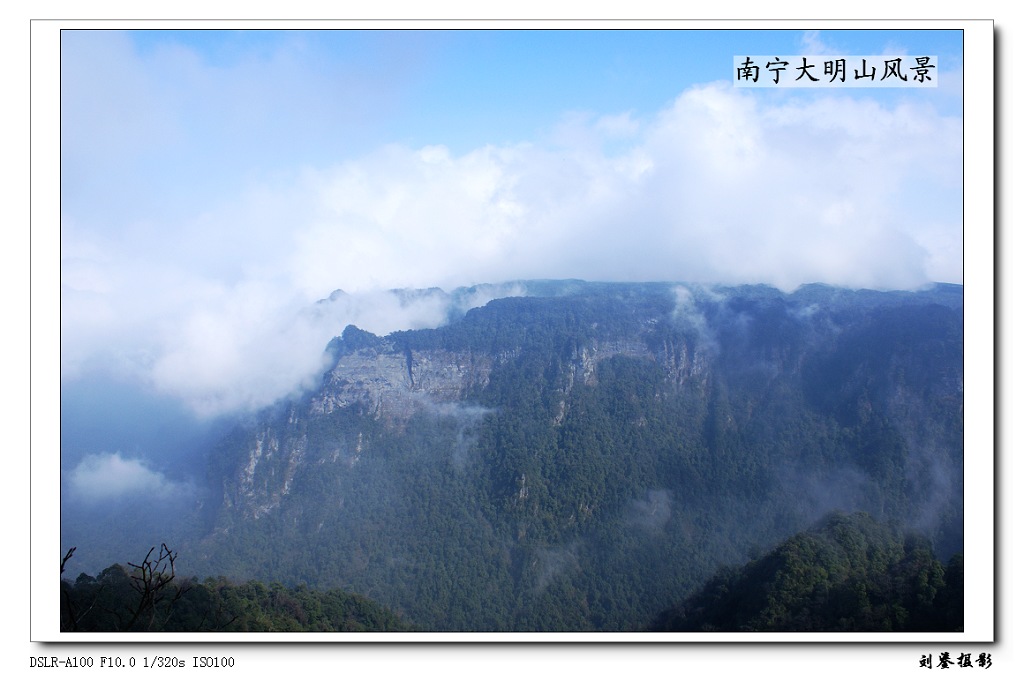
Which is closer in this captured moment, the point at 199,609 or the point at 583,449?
the point at 199,609

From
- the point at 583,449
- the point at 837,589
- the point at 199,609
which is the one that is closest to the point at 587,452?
the point at 583,449

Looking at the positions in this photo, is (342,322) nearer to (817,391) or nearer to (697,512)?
(697,512)

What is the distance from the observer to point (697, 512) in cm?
1013

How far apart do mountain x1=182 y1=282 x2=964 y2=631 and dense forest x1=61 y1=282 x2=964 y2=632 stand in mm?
38

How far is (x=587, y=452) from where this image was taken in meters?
10.7

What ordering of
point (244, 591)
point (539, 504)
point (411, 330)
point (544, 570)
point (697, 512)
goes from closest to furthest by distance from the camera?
1. point (244, 591)
2. point (544, 570)
3. point (697, 512)
4. point (539, 504)
5. point (411, 330)

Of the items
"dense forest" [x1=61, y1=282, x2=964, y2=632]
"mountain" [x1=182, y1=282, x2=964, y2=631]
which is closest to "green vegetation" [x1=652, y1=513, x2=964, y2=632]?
"dense forest" [x1=61, y1=282, x2=964, y2=632]

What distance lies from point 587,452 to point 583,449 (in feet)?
0.36

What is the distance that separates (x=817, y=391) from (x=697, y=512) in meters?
2.86

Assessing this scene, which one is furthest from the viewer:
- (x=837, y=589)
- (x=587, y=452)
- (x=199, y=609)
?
(x=587, y=452)

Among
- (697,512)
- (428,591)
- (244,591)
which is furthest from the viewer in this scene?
(697,512)

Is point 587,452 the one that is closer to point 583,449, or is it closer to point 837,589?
point 583,449

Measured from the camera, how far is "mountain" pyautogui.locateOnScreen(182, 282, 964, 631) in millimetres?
8570
